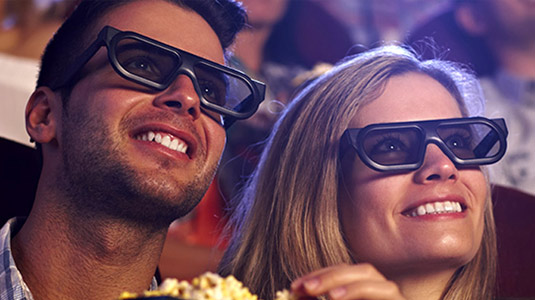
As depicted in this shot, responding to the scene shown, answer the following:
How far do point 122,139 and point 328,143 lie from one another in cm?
49

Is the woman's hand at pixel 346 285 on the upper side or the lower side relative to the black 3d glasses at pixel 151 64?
lower

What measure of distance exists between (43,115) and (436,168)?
36.9 inches

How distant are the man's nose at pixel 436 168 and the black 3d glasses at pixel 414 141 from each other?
0.02m

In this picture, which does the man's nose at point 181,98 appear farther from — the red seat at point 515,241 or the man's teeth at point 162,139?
the red seat at point 515,241

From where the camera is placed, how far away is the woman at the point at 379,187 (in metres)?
1.24

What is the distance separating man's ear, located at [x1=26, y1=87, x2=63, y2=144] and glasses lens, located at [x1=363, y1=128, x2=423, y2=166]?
0.74 metres

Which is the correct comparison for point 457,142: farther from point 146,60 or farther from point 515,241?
point 146,60

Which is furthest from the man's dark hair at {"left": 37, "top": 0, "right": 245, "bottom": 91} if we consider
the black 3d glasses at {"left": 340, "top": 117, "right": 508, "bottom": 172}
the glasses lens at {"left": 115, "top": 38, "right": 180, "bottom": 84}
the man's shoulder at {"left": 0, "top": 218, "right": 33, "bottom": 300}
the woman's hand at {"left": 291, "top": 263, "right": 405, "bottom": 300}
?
the woman's hand at {"left": 291, "top": 263, "right": 405, "bottom": 300}

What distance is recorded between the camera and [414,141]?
1.31m

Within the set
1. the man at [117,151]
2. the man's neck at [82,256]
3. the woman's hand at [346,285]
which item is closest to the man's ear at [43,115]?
the man at [117,151]

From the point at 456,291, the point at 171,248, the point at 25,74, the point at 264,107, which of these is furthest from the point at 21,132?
the point at 456,291

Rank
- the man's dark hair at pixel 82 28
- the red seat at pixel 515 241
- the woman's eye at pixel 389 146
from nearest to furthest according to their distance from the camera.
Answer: the woman's eye at pixel 389 146
the man's dark hair at pixel 82 28
the red seat at pixel 515 241

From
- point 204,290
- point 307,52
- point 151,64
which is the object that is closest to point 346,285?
point 204,290

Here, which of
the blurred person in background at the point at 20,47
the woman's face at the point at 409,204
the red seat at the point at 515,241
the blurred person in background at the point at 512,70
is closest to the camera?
the woman's face at the point at 409,204
